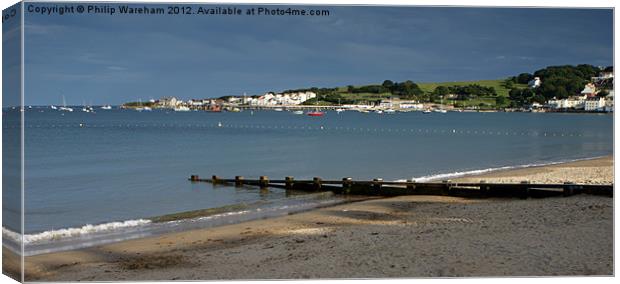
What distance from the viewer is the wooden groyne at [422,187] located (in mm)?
11555

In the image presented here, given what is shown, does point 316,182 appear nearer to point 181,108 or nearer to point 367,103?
point 367,103

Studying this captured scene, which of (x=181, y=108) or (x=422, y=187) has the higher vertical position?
(x=181, y=108)

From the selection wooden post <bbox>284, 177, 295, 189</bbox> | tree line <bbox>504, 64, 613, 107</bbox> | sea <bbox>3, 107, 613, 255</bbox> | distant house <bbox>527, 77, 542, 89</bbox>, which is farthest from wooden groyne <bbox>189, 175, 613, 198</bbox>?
distant house <bbox>527, 77, 542, 89</bbox>

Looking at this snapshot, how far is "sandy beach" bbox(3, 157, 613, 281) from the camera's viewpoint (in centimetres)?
774

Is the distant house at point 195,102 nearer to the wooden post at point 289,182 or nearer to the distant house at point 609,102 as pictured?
the wooden post at point 289,182

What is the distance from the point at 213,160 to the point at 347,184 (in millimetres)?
3265

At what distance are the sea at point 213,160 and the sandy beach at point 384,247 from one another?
953 millimetres

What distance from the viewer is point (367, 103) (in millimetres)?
9750

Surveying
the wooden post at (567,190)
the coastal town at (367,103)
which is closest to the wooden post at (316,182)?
the coastal town at (367,103)

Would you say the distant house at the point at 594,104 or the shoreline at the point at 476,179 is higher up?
the distant house at the point at 594,104

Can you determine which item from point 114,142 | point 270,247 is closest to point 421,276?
point 270,247

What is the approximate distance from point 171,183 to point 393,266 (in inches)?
309

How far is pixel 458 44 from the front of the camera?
8.51 metres

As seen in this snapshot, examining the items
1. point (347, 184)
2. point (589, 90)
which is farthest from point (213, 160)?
point (589, 90)
